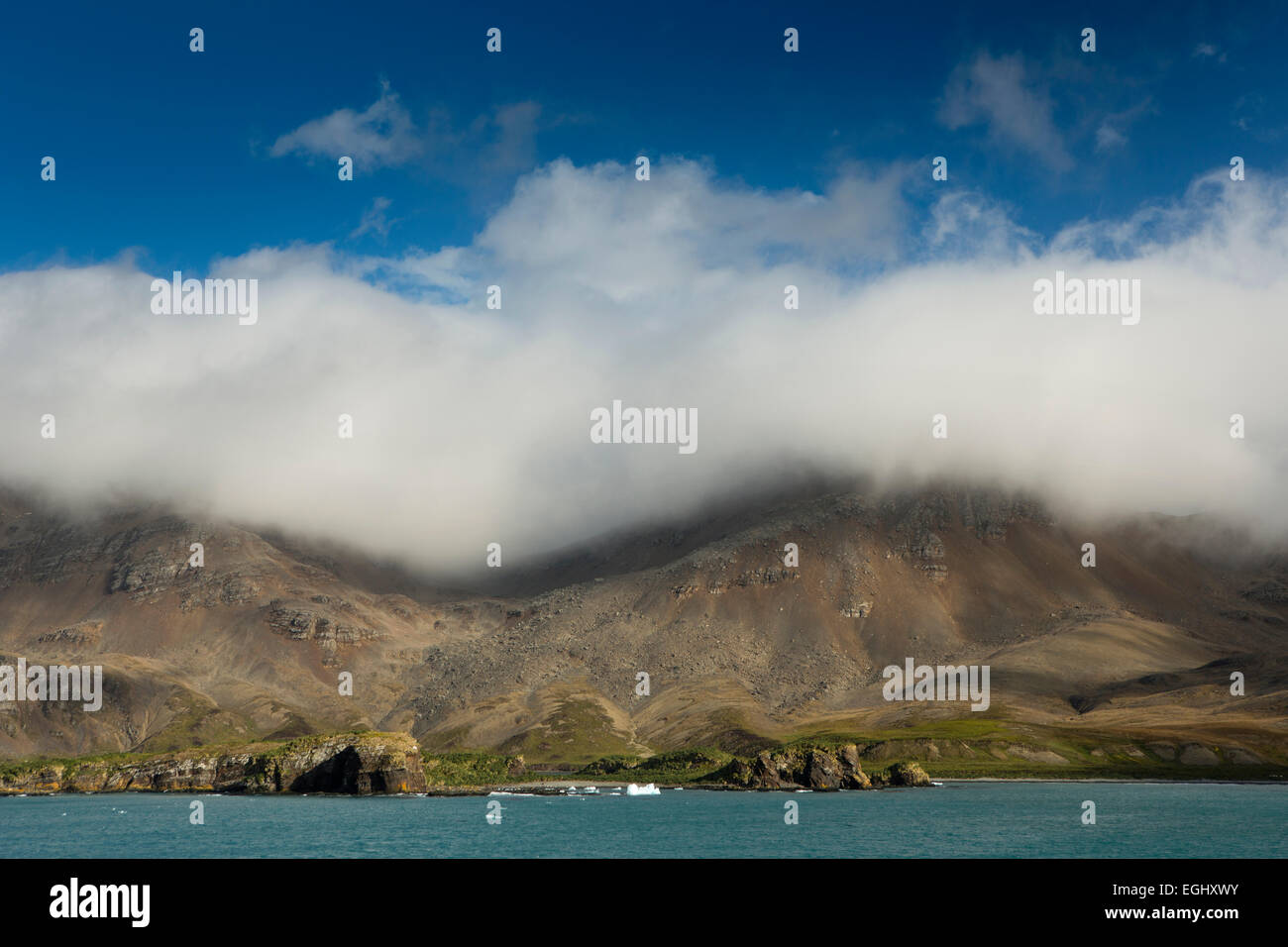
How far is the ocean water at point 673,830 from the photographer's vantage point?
113438 millimetres

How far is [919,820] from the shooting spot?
148 metres

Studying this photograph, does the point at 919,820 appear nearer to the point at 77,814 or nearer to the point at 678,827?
the point at 678,827

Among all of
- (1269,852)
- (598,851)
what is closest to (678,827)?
(598,851)

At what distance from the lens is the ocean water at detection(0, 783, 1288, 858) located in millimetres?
113438

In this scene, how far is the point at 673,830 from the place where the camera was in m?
140
